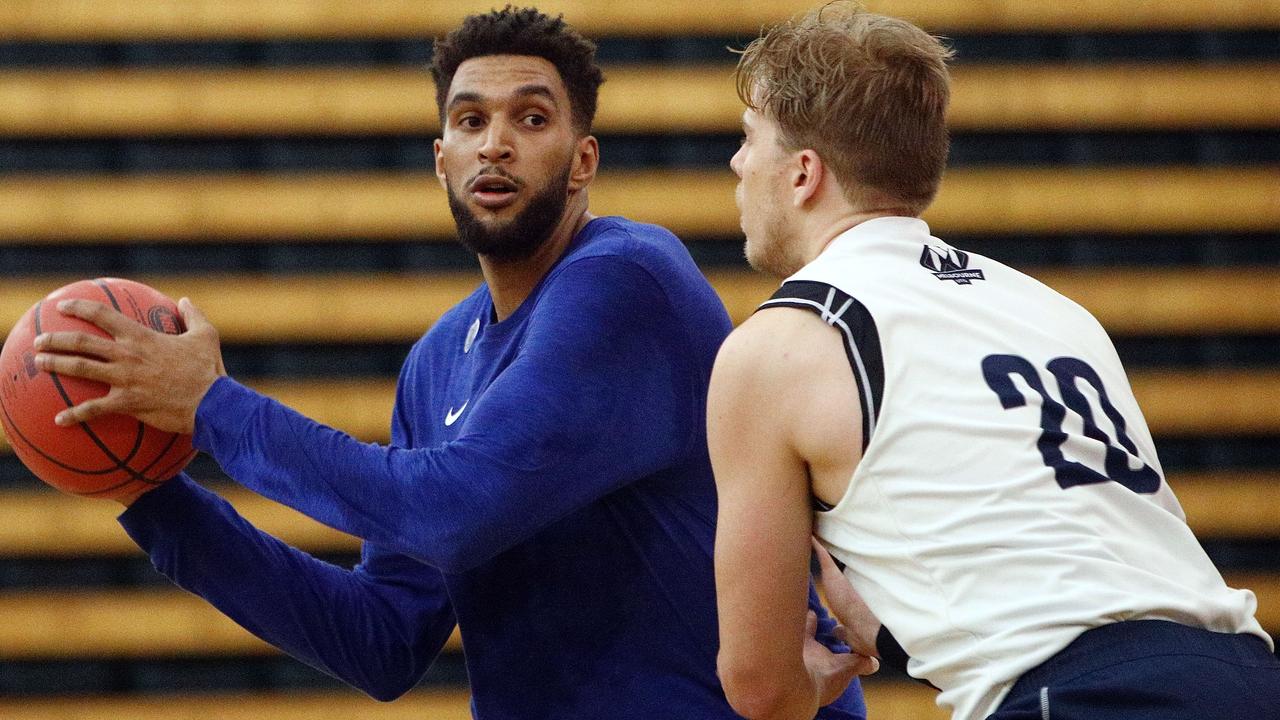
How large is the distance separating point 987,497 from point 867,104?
0.72m

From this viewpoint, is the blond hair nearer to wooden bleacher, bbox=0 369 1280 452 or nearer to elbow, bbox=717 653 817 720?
elbow, bbox=717 653 817 720

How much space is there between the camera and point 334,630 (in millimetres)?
3332

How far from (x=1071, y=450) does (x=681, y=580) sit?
3.58 feet

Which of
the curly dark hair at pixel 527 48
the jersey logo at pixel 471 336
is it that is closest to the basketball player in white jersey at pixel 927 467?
the curly dark hair at pixel 527 48

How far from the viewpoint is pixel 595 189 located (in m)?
15.0

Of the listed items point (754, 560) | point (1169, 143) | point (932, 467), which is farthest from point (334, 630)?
point (1169, 143)

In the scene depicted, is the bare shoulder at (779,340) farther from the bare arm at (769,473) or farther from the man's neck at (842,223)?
the man's neck at (842,223)

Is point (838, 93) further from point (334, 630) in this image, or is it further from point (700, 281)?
point (334, 630)

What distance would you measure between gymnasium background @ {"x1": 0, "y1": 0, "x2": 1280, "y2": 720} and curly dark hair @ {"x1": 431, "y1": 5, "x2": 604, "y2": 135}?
1166 centimetres

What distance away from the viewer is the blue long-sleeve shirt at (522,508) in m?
2.61

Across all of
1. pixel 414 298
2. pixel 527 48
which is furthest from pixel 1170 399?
pixel 527 48

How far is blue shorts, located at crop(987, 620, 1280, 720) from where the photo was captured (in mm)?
1926

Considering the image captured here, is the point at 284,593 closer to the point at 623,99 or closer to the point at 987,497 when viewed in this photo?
the point at 987,497

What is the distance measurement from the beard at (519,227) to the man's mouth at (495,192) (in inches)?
0.8
